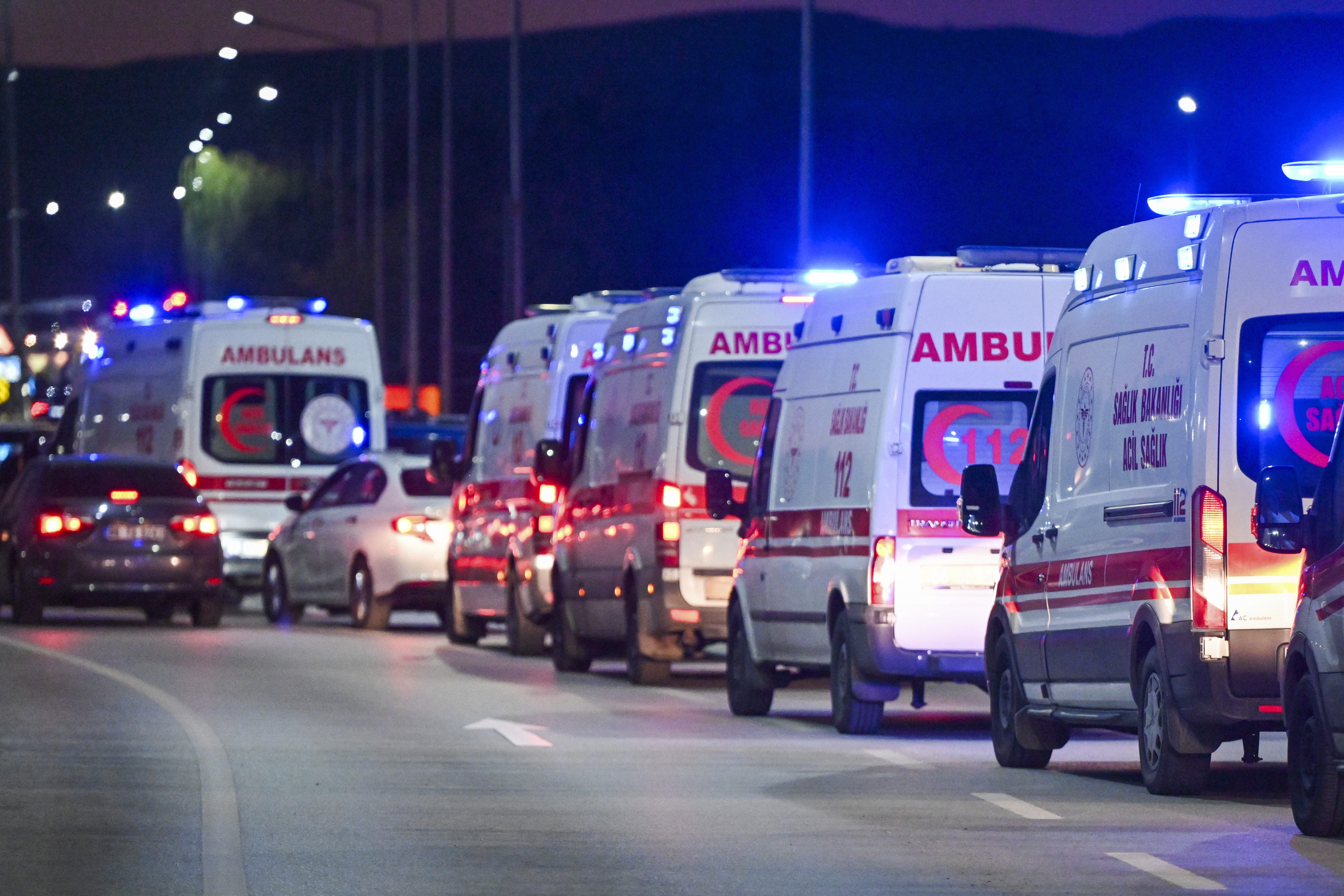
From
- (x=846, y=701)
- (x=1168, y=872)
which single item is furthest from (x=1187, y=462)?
(x=846, y=701)

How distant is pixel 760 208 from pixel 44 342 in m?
34.5

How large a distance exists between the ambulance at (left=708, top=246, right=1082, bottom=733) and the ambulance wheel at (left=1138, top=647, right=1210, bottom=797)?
263 cm

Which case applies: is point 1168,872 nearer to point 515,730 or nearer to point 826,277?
point 515,730

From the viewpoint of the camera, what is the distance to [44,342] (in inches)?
4186

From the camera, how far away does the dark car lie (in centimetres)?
2559

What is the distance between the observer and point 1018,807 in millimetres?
11227

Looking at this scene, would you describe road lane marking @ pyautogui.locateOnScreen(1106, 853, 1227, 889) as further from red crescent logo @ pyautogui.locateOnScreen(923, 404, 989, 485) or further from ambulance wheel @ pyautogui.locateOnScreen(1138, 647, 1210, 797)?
red crescent logo @ pyautogui.locateOnScreen(923, 404, 989, 485)

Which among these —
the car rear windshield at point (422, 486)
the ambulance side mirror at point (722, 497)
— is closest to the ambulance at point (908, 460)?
the ambulance side mirror at point (722, 497)

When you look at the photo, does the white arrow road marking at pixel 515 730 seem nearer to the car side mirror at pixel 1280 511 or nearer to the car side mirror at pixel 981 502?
the car side mirror at pixel 981 502

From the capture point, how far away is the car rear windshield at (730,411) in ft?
59.4

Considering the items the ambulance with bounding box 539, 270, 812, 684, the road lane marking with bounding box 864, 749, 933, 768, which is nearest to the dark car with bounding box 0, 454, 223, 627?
the ambulance with bounding box 539, 270, 812, 684

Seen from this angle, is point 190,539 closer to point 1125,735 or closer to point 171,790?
point 1125,735

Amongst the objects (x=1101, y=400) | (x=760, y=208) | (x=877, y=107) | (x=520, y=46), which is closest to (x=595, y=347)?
(x=1101, y=400)

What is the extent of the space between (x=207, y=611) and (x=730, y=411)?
951 cm
